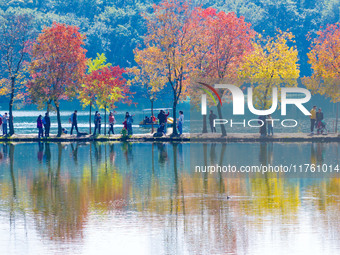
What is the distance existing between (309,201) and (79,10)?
459 ft

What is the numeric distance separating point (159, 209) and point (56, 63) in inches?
1269

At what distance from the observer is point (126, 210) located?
730 inches

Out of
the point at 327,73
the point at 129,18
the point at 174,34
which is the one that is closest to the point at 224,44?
the point at 174,34

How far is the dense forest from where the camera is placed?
444 ft

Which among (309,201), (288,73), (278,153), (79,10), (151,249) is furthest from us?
(79,10)

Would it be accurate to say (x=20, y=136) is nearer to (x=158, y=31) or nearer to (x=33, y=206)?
(x=158, y=31)

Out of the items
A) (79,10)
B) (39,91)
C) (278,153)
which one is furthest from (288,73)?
(79,10)

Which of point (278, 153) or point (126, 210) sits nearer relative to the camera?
point (126, 210)

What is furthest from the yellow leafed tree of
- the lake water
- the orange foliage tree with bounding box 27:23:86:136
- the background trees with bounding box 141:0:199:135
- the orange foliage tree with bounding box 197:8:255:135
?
the lake water

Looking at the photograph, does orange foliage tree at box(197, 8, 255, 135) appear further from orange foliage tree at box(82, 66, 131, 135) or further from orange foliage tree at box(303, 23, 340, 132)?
orange foliage tree at box(82, 66, 131, 135)

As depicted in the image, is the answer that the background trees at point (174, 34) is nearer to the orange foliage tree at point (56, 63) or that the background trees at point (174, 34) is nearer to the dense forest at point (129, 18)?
the orange foliage tree at point (56, 63)

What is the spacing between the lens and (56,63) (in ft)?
162

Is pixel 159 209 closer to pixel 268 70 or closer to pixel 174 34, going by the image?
pixel 268 70

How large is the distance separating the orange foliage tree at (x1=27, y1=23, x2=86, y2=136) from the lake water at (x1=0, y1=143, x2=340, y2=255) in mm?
17427
